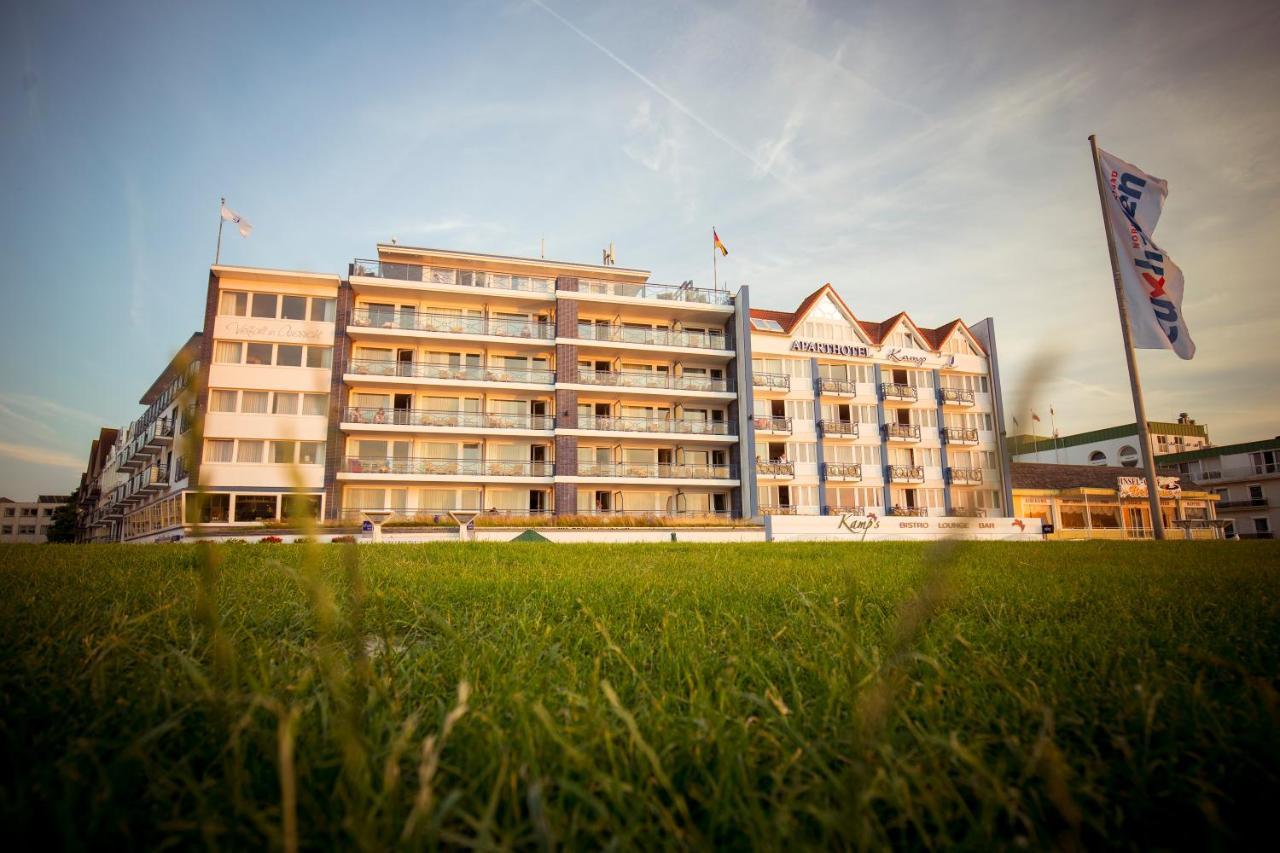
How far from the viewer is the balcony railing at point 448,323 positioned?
35.4 meters

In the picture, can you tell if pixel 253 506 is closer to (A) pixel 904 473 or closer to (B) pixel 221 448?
(B) pixel 221 448

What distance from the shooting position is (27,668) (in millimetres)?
2088

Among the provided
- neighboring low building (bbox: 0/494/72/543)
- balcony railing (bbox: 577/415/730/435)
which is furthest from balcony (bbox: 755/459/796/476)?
neighboring low building (bbox: 0/494/72/543)

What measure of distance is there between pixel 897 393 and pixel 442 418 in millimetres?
28278

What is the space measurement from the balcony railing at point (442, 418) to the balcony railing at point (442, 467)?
6.33 ft

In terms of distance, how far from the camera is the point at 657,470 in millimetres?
37719

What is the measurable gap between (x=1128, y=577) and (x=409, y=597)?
6077mm

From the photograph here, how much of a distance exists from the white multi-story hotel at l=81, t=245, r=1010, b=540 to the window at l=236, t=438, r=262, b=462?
0.10 metres

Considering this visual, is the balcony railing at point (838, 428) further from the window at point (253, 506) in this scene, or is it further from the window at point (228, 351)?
the window at point (228, 351)

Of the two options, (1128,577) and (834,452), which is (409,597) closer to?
(1128,577)

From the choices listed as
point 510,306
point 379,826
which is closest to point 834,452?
point 510,306

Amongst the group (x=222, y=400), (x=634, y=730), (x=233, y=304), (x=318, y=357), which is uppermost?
(x=233, y=304)

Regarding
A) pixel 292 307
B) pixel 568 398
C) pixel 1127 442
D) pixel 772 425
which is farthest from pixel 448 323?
pixel 1127 442

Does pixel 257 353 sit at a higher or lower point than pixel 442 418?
higher
